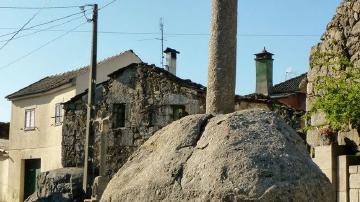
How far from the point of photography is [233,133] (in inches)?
178

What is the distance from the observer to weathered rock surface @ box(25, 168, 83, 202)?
54.2 ft

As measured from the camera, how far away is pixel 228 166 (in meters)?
4.30

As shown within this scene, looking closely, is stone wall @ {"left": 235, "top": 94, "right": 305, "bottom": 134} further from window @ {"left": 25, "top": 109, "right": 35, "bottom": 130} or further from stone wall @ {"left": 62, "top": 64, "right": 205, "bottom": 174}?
window @ {"left": 25, "top": 109, "right": 35, "bottom": 130}

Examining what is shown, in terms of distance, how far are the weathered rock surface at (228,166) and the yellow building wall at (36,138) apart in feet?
62.4

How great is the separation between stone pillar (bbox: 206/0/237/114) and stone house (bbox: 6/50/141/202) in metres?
13.9

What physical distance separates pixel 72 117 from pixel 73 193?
431 centimetres

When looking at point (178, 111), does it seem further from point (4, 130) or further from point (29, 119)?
point (4, 130)

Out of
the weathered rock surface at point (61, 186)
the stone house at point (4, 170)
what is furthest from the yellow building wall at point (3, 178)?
the weathered rock surface at point (61, 186)

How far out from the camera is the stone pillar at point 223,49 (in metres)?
10.2

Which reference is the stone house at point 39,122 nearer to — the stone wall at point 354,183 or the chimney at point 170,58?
the chimney at point 170,58

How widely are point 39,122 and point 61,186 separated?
8737mm

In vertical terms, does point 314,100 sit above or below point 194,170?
above

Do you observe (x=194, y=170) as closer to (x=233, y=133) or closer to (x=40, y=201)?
(x=233, y=133)

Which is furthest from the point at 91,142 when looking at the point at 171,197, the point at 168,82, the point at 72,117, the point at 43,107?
the point at 171,197
